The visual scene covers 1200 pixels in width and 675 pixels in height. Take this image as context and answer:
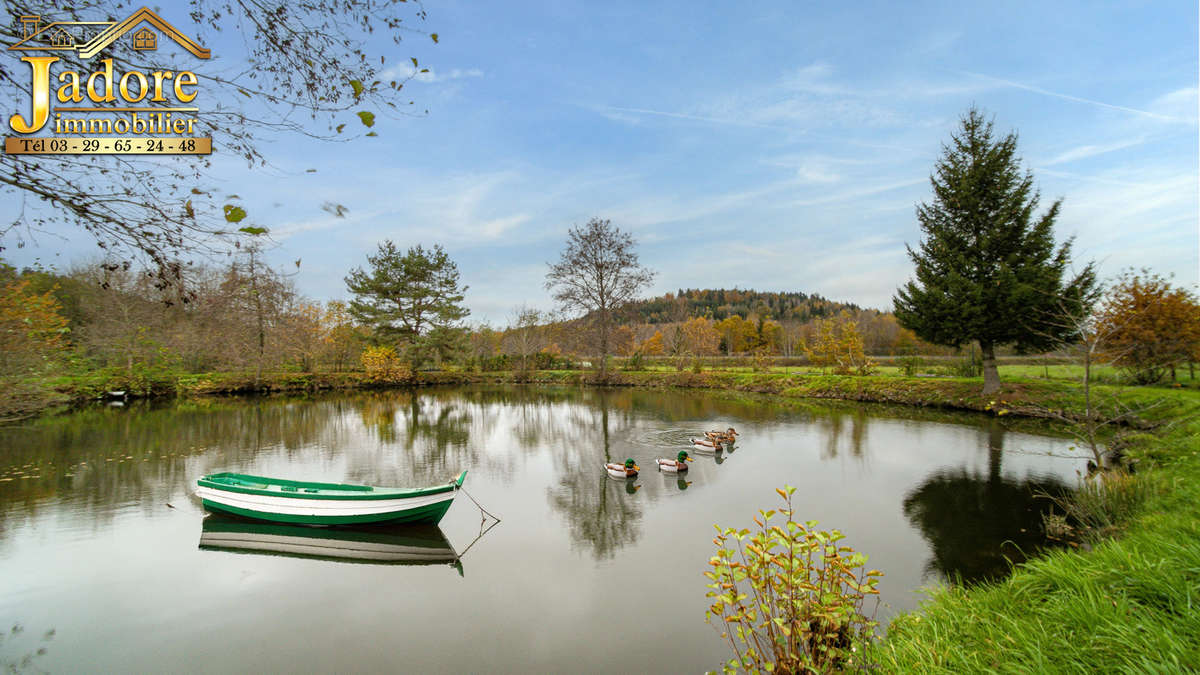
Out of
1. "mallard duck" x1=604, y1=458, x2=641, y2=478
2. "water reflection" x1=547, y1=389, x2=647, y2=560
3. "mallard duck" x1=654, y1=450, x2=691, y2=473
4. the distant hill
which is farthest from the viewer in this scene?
the distant hill

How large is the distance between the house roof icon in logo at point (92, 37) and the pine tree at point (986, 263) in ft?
76.2

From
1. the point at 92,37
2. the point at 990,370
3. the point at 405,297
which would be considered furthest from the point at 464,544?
the point at 405,297

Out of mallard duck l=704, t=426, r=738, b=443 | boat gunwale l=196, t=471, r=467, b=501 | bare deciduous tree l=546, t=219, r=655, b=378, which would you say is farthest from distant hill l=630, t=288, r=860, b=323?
boat gunwale l=196, t=471, r=467, b=501

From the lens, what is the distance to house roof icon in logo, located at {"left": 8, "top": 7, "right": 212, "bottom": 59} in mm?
3506

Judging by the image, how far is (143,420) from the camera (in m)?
20.0

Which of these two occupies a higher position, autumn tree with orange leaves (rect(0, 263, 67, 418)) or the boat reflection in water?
autumn tree with orange leaves (rect(0, 263, 67, 418))

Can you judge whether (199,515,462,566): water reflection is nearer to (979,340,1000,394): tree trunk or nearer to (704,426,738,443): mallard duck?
(704,426,738,443): mallard duck

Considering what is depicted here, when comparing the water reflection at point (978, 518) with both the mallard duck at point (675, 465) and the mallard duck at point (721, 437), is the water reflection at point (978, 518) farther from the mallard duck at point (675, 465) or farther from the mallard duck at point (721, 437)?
the mallard duck at point (721, 437)

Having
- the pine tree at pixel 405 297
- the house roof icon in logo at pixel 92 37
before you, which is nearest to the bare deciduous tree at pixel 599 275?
the pine tree at pixel 405 297

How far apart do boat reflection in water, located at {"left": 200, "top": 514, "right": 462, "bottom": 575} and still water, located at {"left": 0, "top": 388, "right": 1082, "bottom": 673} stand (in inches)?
2.0

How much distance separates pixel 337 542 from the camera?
8.20 m

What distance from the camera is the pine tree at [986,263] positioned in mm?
18359

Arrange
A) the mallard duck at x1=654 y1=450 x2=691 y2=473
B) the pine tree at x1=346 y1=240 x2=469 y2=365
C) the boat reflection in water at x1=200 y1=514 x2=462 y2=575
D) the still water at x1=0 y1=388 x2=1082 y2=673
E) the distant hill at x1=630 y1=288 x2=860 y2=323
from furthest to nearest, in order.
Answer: the distant hill at x1=630 y1=288 x2=860 y2=323 → the pine tree at x1=346 y1=240 x2=469 y2=365 → the mallard duck at x1=654 y1=450 x2=691 y2=473 → the boat reflection in water at x1=200 y1=514 x2=462 y2=575 → the still water at x1=0 y1=388 x2=1082 y2=673

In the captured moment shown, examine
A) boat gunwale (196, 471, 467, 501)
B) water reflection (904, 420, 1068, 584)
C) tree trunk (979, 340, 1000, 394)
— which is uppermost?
tree trunk (979, 340, 1000, 394)
